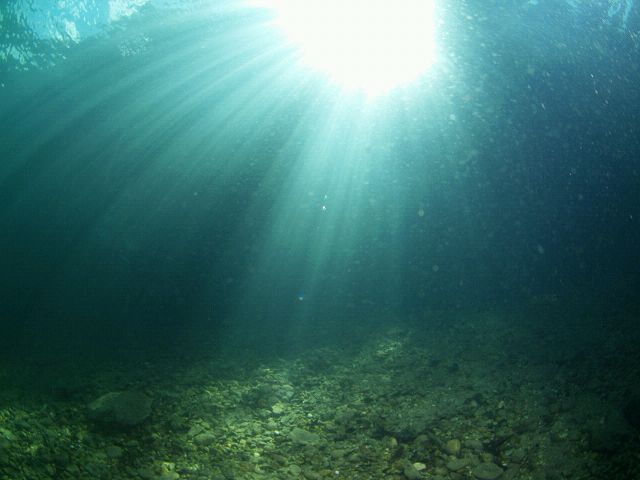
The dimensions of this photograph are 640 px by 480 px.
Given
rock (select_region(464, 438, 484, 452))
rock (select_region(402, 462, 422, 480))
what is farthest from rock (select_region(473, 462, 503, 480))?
rock (select_region(402, 462, 422, 480))

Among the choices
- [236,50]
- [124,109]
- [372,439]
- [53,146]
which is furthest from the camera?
[53,146]

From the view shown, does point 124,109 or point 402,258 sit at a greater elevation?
point 124,109

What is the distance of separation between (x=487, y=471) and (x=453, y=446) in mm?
302

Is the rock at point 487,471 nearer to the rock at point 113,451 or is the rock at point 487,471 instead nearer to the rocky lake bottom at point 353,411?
the rocky lake bottom at point 353,411

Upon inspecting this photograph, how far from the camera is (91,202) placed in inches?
275

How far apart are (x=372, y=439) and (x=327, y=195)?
12.8 ft

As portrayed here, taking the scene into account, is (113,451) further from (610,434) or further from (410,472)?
(610,434)

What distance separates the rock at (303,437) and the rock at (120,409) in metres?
1.28

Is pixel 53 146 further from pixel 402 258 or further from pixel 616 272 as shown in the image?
pixel 616 272

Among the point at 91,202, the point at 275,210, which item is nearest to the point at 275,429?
the point at 275,210

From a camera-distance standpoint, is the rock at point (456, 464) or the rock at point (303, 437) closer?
the rock at point (456, 464)

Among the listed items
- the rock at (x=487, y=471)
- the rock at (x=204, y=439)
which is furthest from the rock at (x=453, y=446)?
the rock at (x=204, y=439)

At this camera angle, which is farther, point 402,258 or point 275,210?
point 275,210

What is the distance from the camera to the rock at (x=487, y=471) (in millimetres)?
2359
